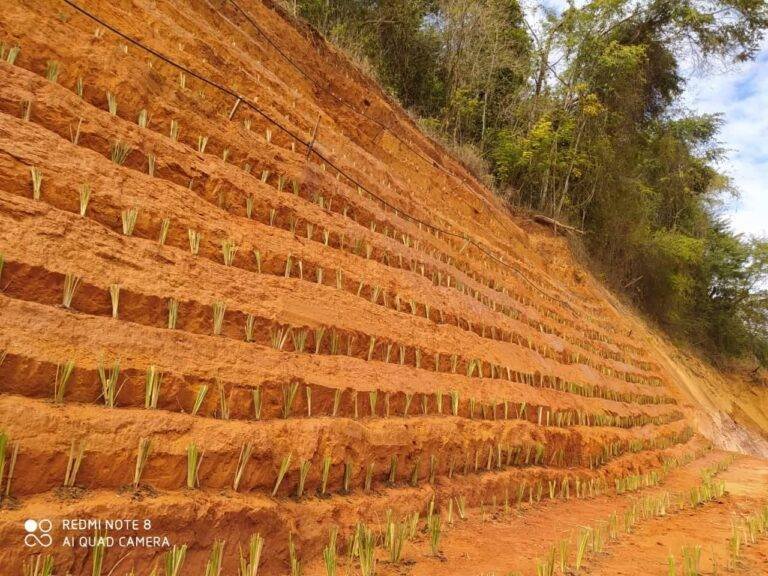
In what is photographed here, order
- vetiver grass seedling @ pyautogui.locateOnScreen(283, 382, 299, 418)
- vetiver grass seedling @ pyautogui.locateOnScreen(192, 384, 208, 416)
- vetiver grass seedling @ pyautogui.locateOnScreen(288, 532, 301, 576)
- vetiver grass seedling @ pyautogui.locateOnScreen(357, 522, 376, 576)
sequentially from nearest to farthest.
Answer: vetiver grass seedling @ pyautogui.locateOnScreen(288, 532, 301, 576), vetiver grass seedling @ pyautogui.locateOnScreen(357, 522, 376, 576), vetiver grass seedling @ pyautogui.locateOnScreen(192, 384, 208, 416), vetiver grass seedling @ pyautogui.locateOnScreen(283, 382, 299, 418)

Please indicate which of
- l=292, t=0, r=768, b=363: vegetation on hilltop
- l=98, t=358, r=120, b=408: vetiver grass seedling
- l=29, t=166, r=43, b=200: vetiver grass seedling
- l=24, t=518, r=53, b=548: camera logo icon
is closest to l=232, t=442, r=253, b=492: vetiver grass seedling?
l=98, t=358, r=120, b=408: vetiver grass seedling

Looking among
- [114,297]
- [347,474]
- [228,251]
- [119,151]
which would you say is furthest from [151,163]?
[347,474]

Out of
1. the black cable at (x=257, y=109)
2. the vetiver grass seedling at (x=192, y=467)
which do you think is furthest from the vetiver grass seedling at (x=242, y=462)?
the black cable at (x=257, y=109)

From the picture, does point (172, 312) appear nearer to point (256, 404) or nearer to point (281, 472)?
point (256, 404)

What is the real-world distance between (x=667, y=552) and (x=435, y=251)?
15.0 feet

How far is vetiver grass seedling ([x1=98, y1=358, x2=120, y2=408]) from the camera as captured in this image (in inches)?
82.8

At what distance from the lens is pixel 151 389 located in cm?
226

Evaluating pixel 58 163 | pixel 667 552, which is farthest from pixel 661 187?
pixel 58 163

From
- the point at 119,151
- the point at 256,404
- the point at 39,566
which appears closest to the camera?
the point at 39,566

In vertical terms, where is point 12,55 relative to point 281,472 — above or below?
above

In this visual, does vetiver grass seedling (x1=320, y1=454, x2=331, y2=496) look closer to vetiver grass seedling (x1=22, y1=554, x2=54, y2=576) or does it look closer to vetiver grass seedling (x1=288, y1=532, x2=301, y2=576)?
vetiver grass seedling (x1=288, y1=532, x2=301, y2=576)

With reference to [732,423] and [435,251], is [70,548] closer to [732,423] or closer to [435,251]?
[435,251]

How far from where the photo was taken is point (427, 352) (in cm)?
443

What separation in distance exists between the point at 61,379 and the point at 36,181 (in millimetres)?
1362
